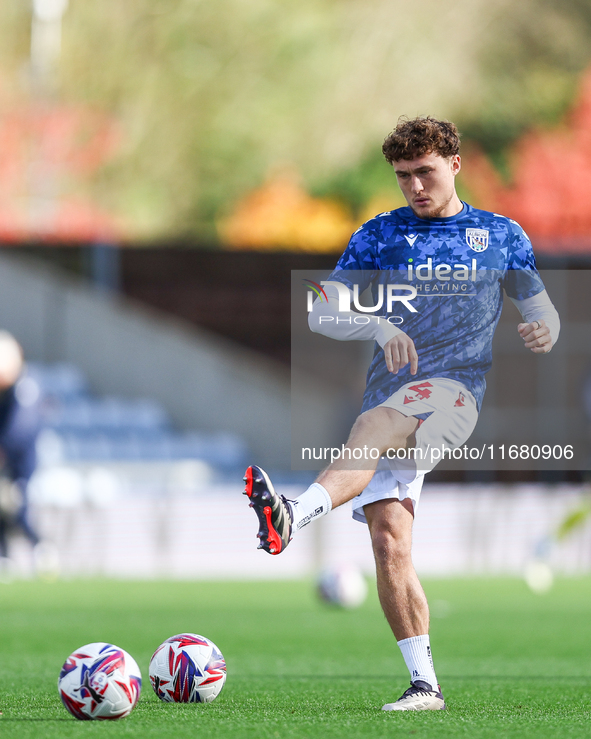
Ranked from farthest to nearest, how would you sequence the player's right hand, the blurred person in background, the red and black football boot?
the blurred person in background
the player's right hand
the red and black football boot

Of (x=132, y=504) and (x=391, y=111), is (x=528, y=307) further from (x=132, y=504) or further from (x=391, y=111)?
(x=391, y=111)

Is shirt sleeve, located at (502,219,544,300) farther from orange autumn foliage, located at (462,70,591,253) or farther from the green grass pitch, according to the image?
orange autumn foliage, located at (462,70,591,253)

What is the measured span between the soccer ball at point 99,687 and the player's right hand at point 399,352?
1.55m

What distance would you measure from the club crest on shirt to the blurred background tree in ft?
87.5

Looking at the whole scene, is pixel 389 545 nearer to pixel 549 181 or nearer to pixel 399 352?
pixel 399 352

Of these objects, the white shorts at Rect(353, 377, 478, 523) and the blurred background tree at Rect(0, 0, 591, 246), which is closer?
the white shorts at Rect(353, 377, 478, 523)

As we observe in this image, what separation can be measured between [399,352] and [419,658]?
1222 millimetres

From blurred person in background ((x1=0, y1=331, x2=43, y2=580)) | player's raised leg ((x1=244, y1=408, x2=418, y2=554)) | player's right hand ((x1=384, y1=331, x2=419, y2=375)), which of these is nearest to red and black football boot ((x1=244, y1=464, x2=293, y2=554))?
player's raised leg ((x1=244, y1=408, x2=418, y2=554))

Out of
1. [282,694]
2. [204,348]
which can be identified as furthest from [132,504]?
[282,694]

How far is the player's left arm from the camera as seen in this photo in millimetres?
5180

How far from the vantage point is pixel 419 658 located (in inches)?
196

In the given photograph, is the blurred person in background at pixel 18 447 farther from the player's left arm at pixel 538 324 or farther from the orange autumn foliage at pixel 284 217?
the orange autumn foliage at pixel 284 217

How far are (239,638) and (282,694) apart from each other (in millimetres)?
2968

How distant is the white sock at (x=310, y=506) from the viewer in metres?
4.64
